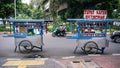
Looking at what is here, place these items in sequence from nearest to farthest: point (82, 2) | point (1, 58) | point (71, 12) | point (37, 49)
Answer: point (1, 58) < point (37, 49) < point (82, 2) < point (71, 12)

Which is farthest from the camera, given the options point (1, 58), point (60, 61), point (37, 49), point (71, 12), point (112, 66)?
point (71, 12)

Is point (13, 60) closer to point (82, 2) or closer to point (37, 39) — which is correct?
point (37, 39)

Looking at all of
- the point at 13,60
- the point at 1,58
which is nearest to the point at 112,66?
the point at 13,60

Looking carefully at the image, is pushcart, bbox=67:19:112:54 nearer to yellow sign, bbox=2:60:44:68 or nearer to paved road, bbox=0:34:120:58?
paved road, bbox=0:34:120:58

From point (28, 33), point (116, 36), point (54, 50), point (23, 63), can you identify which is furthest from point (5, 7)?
point (23, 63)

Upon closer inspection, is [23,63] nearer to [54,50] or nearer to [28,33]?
[28,33]

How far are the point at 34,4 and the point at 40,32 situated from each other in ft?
80.2

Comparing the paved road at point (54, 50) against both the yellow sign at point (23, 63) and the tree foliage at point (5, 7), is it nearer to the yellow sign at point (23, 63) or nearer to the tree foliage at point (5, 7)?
the yellow sign at point (23, 63)

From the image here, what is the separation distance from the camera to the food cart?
1548 centimetres

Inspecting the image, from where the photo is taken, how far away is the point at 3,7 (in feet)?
132

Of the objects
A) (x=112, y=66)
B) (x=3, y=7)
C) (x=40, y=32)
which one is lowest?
(x=112, y=66)

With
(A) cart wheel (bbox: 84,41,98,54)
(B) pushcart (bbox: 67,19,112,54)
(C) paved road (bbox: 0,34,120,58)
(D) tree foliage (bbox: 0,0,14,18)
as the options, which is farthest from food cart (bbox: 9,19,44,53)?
(D) tree foliage (bbox: 0,0,14,18)

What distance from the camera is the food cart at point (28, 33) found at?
15.5 metres

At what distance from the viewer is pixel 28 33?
621 inches
